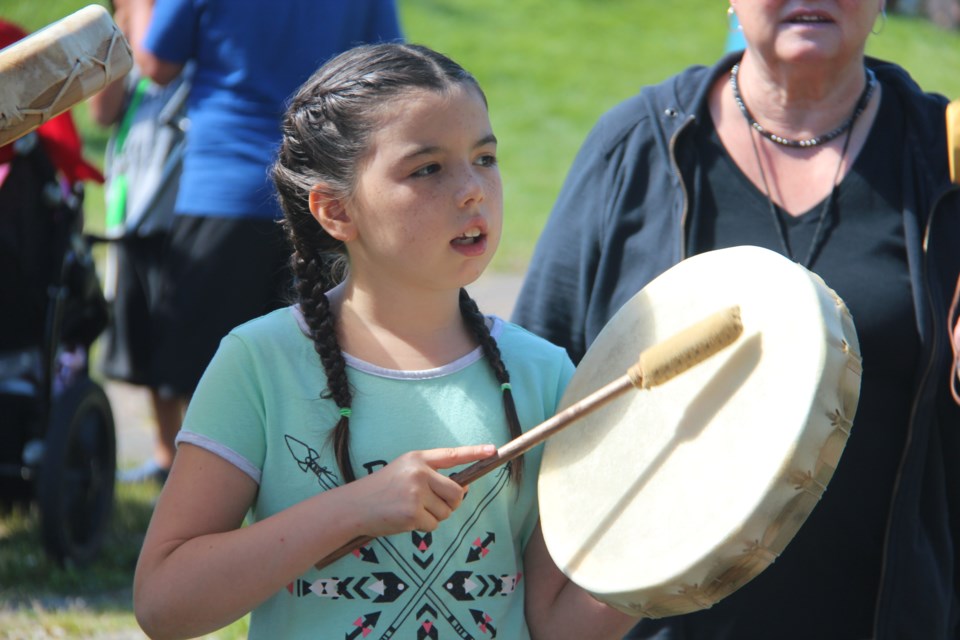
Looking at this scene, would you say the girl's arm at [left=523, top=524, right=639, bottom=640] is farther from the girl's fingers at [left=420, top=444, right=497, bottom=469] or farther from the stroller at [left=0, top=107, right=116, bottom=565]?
the stroller at [left=0, top=107, right=116, bottom=565]

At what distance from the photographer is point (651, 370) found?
5.66ft

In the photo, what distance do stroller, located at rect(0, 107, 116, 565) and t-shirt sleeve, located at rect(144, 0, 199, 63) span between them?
465mm

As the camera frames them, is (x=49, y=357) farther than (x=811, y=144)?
Yes

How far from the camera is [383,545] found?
1.85 metres

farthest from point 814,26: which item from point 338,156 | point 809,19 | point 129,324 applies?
point 129,324

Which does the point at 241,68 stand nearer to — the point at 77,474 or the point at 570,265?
the point at 77,474

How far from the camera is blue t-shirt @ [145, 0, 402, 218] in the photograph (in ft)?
12.8

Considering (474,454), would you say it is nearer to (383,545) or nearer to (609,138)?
(383,545)

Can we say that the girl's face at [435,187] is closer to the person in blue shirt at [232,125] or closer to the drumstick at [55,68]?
the drumstick at [55,68]

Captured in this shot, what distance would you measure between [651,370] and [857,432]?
2.60 feet

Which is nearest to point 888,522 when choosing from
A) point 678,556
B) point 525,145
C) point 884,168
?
point 884,168

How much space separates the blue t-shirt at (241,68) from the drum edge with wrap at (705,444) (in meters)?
2.20

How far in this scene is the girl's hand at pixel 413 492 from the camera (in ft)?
5.61

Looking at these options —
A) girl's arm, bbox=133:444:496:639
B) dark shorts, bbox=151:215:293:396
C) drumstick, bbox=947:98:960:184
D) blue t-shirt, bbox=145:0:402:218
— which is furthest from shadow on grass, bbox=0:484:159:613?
drumstick, bbox=947:98:960:184
